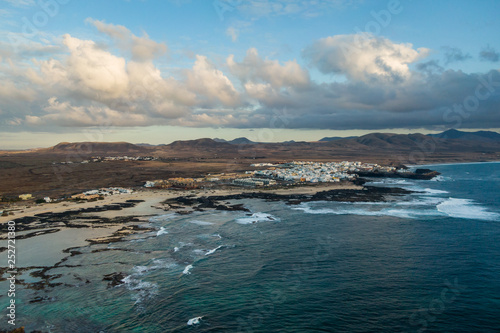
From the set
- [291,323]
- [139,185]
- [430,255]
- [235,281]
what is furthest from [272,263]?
[139,185]

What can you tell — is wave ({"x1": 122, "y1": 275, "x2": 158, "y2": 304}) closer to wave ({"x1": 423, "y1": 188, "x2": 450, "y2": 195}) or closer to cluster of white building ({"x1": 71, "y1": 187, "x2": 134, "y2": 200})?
cluster of white building ({"x1": 71, "y1": 187, "x2": 134, "y2": 200})

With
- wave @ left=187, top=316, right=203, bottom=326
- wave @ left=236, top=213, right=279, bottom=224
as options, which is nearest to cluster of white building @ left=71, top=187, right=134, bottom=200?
wave @ left=236, top=213, right=279, bottom=224

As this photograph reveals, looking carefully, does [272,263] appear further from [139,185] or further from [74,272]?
[139,185]

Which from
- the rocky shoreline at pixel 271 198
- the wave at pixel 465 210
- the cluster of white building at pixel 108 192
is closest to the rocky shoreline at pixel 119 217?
the rocky shoreline at pixel 271 198

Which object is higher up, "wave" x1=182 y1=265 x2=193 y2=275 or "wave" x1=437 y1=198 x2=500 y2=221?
"wave" x1=437 y1=198 x2=500 y2=221

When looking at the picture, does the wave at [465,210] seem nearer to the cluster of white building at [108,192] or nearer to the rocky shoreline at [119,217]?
the rocky shoreline at [119,217]

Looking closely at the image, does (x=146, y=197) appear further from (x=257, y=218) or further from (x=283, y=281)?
(x=283, y=281)
